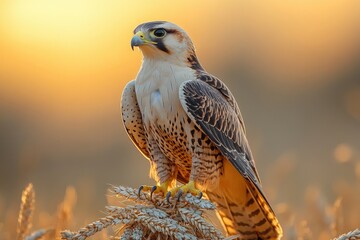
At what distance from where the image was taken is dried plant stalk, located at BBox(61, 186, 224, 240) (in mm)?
4344

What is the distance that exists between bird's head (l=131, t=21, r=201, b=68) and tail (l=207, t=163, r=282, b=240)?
0.77 meters

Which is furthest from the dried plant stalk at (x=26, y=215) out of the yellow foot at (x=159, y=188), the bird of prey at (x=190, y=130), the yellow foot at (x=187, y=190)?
the bird of prey at (x=190, y=130)

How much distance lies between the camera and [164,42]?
247 inches

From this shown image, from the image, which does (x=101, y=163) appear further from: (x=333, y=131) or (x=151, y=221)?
(x=151, y=221)

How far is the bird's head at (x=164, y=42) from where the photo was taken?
6.24 meters

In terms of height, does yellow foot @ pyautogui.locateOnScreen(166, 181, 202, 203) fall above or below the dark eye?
below

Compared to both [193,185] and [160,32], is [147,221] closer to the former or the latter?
[193,185]

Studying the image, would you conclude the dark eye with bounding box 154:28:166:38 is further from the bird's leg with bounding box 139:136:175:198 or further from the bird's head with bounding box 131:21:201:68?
the bird's leg with bounding box 139:136:175:198

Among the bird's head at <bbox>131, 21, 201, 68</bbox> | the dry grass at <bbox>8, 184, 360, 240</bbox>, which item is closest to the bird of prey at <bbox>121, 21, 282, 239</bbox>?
the bird's head at <bbox>131, 21, 201, 68</bbox>

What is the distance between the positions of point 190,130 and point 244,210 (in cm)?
62

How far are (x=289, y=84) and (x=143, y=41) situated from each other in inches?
488

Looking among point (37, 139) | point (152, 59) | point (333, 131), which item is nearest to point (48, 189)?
point (37, 139)

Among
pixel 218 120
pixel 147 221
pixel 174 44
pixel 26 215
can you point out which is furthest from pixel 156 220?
pixel 174 44

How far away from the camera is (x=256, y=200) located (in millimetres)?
6180
